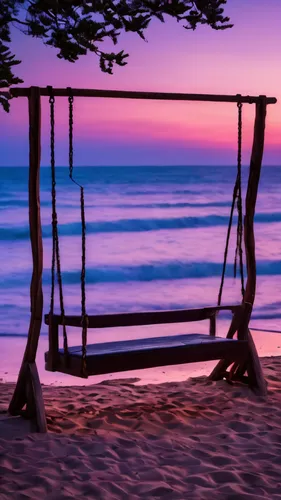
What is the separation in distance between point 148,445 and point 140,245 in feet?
60.6

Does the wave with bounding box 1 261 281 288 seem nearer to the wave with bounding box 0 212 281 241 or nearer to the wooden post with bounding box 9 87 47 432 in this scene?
the wave with bounding box 0 212 281 241

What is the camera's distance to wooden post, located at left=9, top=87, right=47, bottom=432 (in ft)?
16.1

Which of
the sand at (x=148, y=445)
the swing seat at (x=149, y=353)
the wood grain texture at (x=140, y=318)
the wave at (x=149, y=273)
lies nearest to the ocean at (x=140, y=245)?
the wave at (x=149, y=273)

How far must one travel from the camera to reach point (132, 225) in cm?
→ 2827

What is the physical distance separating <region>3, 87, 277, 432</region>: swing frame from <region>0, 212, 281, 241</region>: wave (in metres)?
19.1

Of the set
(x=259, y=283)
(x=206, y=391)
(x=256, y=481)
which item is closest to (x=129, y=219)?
(x=259, y=283)

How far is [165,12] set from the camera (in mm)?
3873

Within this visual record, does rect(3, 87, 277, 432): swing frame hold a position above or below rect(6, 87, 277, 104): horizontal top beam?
below

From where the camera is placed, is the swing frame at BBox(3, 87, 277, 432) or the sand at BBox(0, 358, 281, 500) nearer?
the sand at BBox(0, 358, 281, 500)

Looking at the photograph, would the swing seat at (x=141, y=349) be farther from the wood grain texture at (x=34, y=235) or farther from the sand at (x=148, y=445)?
the sand at (x=148, y=445)

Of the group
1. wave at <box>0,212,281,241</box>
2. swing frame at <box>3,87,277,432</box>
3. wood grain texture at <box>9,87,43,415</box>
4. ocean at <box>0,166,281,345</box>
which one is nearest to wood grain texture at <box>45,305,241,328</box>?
swing frame at <box>3,87,277,432</box>

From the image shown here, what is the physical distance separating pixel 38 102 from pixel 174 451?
7.31 feet

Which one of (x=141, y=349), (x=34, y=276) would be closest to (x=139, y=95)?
(x=34, y=276)

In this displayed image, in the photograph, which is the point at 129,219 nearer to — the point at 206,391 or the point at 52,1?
the point at 206,391
